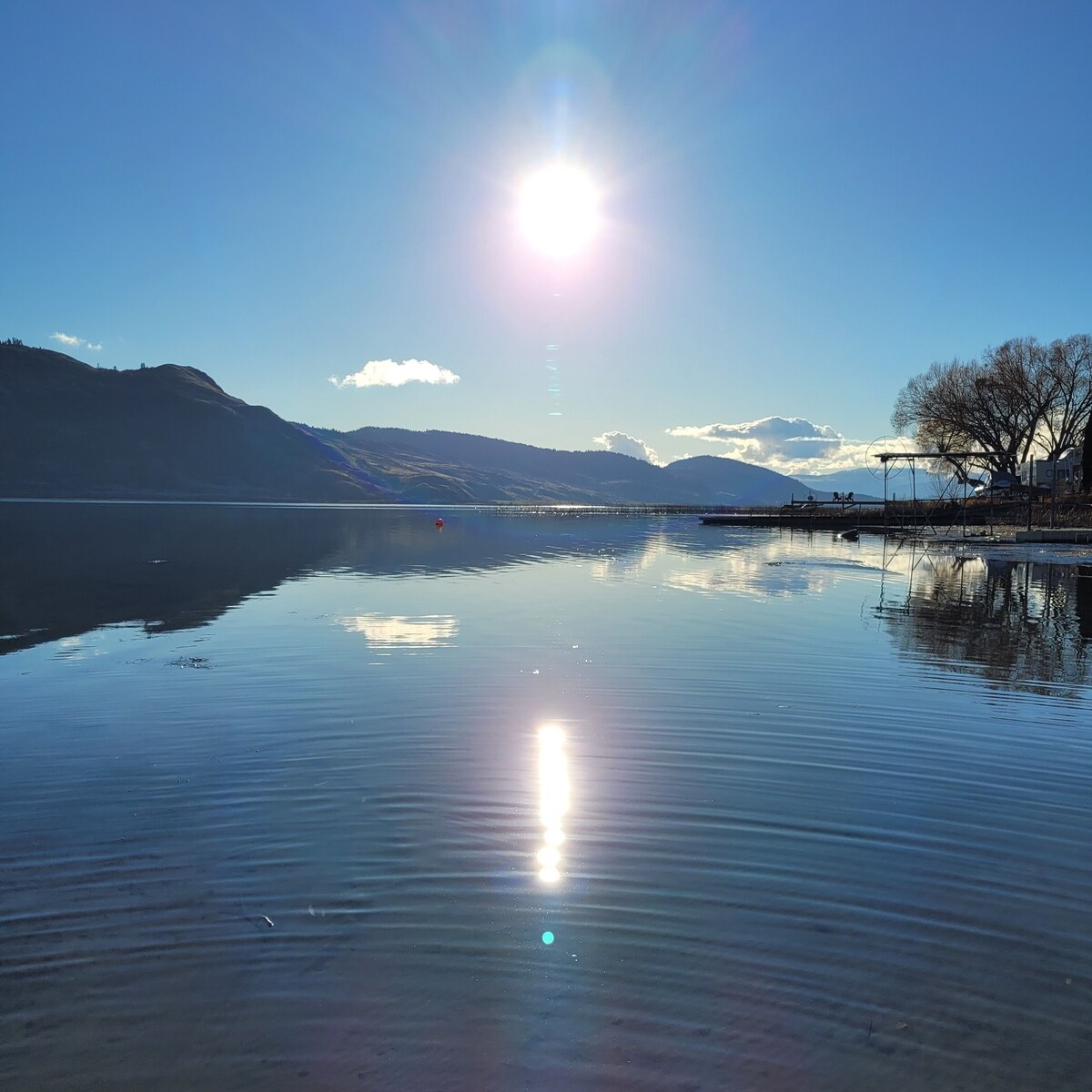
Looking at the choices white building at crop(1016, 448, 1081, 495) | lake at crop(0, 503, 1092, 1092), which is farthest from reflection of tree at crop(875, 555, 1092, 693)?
white building at crop(1016, 448, 1081, 495)

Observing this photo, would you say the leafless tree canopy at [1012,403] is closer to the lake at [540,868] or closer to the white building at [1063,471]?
the white building at [1063,471]

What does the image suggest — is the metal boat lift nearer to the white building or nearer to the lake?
the white building

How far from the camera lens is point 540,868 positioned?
6.74 meters

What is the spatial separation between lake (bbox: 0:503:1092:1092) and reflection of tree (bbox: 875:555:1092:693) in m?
0.29

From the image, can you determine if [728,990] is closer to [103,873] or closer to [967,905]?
[967,905]

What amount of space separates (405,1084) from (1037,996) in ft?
12.9

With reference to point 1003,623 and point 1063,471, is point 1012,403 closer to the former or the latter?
point 1063,471

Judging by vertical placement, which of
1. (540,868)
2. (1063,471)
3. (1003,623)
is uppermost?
(1063,471)

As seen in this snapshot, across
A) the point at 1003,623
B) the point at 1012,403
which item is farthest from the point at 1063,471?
the point at 1003,623

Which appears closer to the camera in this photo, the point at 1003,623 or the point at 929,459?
the point at 1003,623

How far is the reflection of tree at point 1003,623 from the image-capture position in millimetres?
15703

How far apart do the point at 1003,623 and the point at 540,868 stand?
19.4 meters

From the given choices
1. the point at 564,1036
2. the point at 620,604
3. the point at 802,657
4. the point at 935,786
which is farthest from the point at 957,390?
the point at 564,1036

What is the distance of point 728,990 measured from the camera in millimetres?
5055
